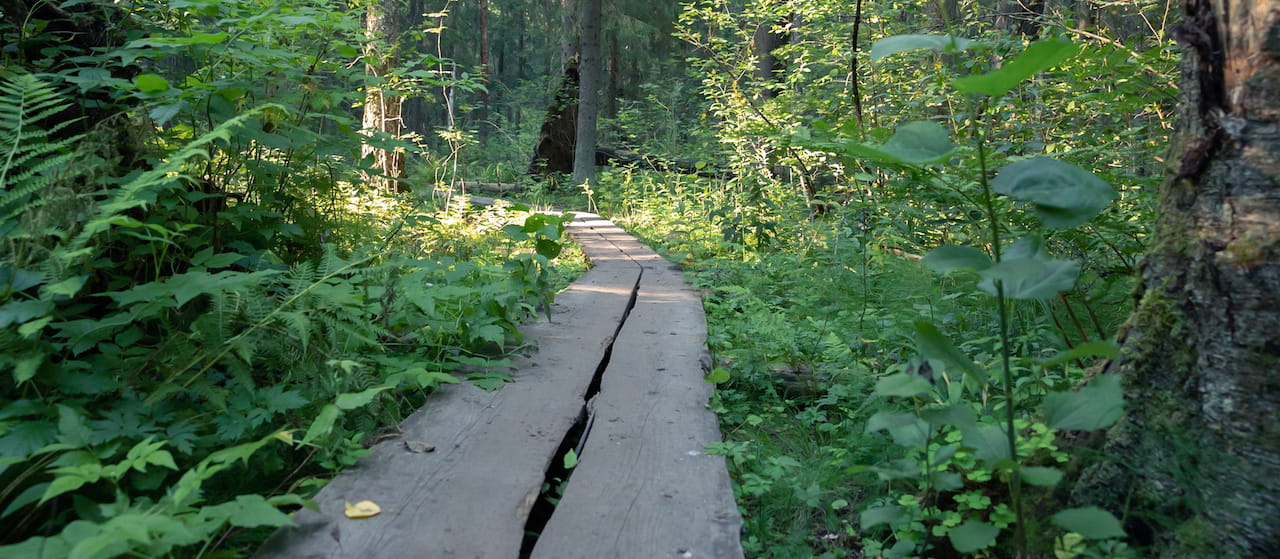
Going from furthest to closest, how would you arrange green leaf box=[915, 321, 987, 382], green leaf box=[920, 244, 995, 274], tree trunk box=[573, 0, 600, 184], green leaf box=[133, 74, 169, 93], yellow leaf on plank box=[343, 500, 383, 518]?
tree trunk box=[573, 0, 600, 184] → green leaf box=[133, 74, 169, 93] → yellow leaf on plank box=[343, 500, 383, 518] → green leaf box=[915, 321, 987, 382] → green leaf box=[920, 244, 995, 274]

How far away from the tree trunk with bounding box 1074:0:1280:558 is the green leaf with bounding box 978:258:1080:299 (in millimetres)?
492

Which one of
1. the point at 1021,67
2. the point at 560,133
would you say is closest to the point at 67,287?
the point at 1021,67

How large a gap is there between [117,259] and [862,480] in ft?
9.76

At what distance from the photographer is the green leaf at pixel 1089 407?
57.7 inches

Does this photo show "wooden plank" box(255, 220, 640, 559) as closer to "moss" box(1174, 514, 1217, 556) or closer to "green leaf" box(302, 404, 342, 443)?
"green leaf" box(302, 404, 342, 443)

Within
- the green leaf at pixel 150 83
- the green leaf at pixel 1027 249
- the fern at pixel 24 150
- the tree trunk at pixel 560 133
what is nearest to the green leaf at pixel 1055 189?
the green leaf at pixel 1027 249

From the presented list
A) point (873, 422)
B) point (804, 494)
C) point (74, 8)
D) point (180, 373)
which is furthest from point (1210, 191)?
point (74, 8)

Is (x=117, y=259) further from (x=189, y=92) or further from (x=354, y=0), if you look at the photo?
(x=354, y=0)

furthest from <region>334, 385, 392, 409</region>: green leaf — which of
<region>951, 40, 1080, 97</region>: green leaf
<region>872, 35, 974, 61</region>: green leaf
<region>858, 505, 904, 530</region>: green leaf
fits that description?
<region>951, 40, 1080, 97</region>: green leaf

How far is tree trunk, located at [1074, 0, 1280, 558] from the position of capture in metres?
1.59

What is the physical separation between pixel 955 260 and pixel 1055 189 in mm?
236

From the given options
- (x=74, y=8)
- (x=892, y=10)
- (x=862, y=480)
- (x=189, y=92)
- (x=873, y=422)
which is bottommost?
(x=862, y=480)

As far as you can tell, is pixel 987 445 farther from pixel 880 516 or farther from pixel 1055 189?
pixel 1055 189

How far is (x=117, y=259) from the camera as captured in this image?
9.30 feet
